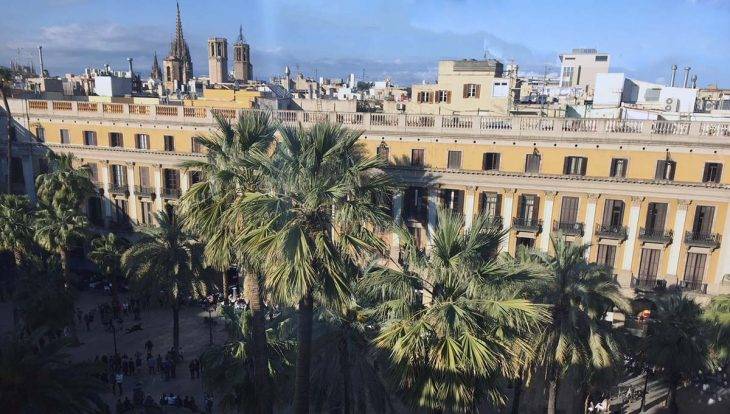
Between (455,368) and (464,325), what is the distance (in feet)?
2.97

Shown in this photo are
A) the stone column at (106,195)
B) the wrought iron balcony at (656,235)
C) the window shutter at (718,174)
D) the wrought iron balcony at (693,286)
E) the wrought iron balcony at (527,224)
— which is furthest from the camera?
the stone column at (106,195)

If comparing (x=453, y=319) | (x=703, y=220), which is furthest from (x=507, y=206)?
(x=453, y=319)

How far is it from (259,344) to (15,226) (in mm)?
22442

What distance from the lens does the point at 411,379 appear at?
11.6m

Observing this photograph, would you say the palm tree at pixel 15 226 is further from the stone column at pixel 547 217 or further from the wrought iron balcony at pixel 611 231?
the wrought iron balcony at pixel 611 231

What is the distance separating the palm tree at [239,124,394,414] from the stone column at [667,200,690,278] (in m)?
25.4

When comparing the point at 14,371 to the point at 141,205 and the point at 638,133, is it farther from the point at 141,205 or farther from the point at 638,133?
the point at 638,133

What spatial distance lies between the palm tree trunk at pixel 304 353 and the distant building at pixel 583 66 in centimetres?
7196

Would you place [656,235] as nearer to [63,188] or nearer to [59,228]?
[59,228]

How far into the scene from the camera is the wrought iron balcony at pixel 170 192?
38.9 metres

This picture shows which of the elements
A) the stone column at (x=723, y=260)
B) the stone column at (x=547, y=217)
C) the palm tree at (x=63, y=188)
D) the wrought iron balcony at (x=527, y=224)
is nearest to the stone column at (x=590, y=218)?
the stone column at (x=547, y=217)

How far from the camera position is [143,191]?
39438 mm

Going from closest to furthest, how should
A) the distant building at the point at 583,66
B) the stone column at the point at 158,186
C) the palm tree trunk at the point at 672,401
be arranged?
the palm tree trunk at the point at 672,401 → the stone column at the point at 158,186 → the distant building at the point at 583,66

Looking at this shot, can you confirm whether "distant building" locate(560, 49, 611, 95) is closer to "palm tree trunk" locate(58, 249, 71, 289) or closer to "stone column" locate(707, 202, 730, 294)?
"stone column" locate(707, 202, 730, 294)
